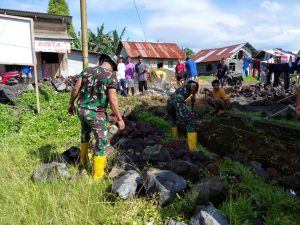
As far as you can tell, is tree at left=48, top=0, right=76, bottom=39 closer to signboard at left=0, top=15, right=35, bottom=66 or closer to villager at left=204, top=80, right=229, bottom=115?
signboard at left=0, top=15, right=35, bottom=66

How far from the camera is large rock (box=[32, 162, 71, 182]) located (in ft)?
15.3

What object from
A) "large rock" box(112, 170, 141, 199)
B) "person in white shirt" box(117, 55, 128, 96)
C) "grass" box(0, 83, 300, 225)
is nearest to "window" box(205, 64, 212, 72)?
"person in white shirt" box(117, 55, 128, 96)

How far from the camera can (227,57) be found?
124 ft

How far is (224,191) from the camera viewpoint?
3.91m

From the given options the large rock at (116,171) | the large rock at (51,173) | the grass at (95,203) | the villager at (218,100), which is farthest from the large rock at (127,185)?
the villager at (218,100)

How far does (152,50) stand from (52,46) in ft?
59.8

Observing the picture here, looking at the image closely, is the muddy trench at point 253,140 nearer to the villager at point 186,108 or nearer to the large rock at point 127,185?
the villager at point 186,108

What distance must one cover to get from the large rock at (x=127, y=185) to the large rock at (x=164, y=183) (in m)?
0.12

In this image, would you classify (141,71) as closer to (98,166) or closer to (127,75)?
(127,75)

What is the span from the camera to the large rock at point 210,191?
3713mm

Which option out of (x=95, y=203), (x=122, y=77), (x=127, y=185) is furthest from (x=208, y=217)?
(x=122, y=77)

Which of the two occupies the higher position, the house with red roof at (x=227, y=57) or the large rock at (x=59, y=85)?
the house with red roof at (x=227, y=57)

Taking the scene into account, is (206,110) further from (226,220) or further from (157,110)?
(226,220)

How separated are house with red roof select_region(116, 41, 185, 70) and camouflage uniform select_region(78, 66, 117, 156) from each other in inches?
1242
